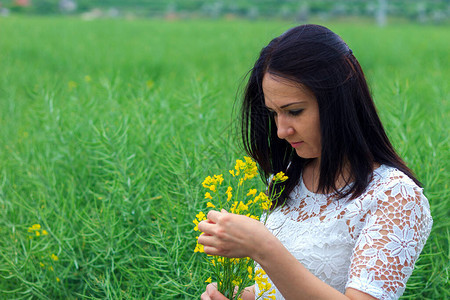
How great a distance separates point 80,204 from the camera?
2498mm

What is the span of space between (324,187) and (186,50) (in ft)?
24.5

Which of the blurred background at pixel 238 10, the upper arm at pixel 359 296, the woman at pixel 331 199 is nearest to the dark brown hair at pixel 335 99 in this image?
the woman at pixel 331 199

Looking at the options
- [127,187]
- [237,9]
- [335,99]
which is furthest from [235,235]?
[237,9]

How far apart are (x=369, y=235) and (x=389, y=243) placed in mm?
40

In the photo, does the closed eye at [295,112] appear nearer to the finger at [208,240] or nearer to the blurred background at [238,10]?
the finger at [208,240]

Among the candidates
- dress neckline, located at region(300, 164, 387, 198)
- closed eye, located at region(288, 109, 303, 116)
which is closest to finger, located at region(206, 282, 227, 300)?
dress neckline, located at region(300, 164, 387, 198)

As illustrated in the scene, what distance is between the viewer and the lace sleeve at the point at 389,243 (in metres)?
1.06

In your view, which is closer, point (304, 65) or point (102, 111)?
point (304, 65)

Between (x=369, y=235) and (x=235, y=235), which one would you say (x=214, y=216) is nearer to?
(x=235, y=235)

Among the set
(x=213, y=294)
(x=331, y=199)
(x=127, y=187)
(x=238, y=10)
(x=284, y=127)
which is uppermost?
(x=284, y=127)

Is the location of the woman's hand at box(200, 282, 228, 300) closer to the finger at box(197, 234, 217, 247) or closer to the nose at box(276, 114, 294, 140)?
the finger at box(197, 234, 217, 247)

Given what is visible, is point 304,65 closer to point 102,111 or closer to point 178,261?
point 178,261

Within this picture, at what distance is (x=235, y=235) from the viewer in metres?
1.00

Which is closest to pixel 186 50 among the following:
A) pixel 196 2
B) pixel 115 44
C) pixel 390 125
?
pixel 115 44
